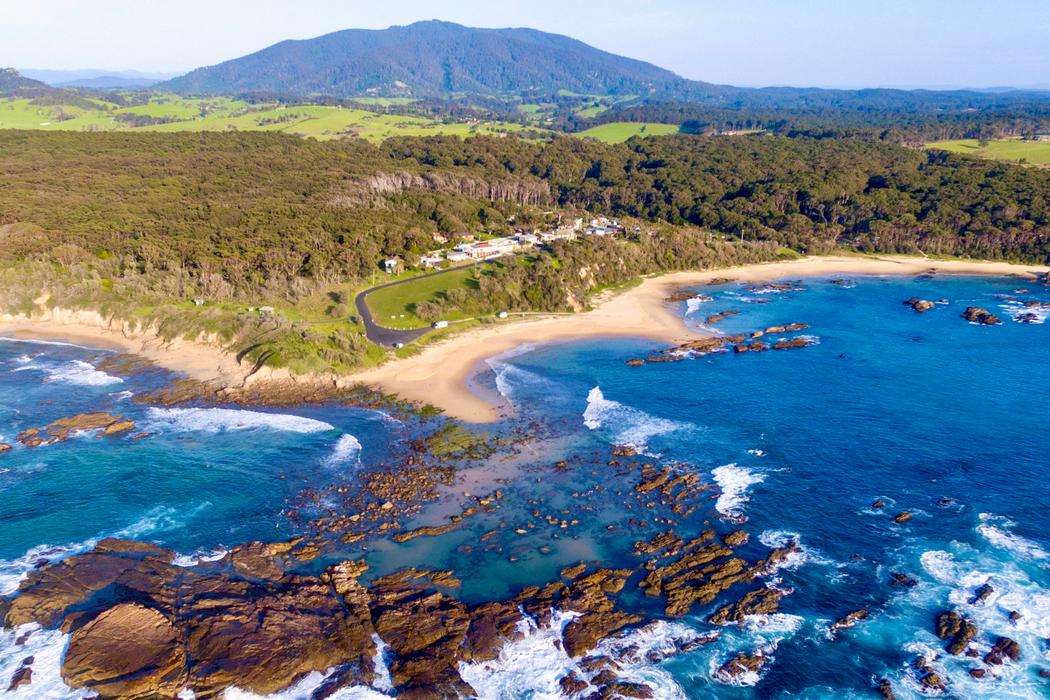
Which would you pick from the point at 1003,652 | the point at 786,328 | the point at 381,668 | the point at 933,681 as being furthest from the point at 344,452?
the point at 786,328

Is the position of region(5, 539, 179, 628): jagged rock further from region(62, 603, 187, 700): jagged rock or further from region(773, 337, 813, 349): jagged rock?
region(773, 337, 813, 349): jagged rock

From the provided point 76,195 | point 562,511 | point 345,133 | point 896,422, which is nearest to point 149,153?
point 76,195

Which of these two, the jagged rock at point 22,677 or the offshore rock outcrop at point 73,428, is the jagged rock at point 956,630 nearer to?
the jagged rock at point 22,677

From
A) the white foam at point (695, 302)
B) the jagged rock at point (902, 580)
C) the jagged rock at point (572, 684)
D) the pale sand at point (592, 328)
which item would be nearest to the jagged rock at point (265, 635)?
the jagged rock at point (572, 684)

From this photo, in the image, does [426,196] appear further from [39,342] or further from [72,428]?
[72,428]

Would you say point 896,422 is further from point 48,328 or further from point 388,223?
point 48,328

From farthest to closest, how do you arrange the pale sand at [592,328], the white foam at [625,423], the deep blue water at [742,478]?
the pale sand at [592,328], the white foam at [625,423], the deep blue water at [742,478]
